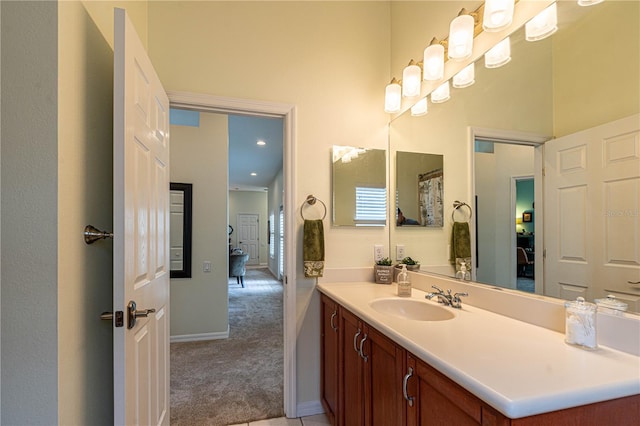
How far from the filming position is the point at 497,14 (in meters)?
1.37

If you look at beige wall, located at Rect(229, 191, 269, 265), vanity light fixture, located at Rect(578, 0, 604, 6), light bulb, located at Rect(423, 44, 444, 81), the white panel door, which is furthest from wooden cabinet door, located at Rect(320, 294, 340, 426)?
beige wall, located at Rect(229, 191, 269, 265)

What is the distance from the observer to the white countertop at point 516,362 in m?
0.70

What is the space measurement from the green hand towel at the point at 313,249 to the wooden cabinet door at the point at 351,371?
1.28 feet

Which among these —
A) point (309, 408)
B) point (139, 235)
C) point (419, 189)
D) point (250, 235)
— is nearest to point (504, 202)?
point (419, 189)

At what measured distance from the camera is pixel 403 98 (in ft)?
7.20

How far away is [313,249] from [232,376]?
154cm

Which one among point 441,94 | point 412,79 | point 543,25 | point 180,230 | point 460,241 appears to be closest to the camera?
point 543,25

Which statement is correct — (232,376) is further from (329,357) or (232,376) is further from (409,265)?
(409,265)

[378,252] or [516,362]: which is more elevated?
[378,252]

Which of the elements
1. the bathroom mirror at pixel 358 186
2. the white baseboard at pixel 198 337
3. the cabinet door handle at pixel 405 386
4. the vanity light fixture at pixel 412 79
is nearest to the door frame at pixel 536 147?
the vanity light fixture at pixel 412 79

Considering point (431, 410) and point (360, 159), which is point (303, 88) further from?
point (431, 410)

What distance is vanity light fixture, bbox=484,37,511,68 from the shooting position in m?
1.42

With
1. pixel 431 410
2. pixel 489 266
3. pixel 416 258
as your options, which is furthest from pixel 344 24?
pixel 431 410

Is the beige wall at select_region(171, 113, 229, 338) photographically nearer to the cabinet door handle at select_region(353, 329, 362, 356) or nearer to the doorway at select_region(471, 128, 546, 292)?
the cabinet door handle at select_region(353, 329, 362, 356)
